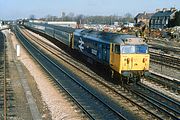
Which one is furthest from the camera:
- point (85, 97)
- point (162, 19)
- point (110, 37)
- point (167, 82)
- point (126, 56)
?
point (162, 19)

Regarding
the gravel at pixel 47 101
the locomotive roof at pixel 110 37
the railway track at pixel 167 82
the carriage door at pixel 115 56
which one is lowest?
the gravel at pixel 47 101

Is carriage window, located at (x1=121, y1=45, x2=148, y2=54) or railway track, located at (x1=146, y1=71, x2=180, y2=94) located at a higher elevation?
carriage window, located at (x1=121, y1=45, x2=148, y2=54)

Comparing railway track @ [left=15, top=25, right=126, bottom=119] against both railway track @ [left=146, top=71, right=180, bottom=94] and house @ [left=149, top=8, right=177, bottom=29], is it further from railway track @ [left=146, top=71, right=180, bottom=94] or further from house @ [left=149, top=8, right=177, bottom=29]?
house @ [left=149, top=8, right=177, bottom=29]

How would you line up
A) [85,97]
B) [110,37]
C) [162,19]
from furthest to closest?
1. [162,19]
2. [110,37]
3. [85,97]

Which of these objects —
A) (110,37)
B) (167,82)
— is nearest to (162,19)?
(167,82)

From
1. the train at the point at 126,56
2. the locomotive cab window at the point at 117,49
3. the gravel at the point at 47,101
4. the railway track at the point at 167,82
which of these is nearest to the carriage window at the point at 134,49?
the train at the point at 126,56

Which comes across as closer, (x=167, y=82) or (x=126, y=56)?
(x=126, y=56)

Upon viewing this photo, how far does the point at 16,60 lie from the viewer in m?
34.4

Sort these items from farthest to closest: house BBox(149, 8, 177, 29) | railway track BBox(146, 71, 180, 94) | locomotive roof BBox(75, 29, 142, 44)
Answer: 1. house BBox(149, 8, 177, 29)
2. locomotive roof BBox(75, 29, 142, 44)
3. railway track BBox(146, 71, 180, 94)

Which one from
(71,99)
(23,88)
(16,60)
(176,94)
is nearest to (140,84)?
(176,94)

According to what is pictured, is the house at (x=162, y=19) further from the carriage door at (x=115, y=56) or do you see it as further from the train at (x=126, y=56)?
the carriage door at (x=115, y=56)

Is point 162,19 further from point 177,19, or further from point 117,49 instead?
point 117,49

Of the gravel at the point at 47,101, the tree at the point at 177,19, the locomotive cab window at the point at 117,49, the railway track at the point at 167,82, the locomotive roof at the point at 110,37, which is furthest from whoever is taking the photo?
the tree at the point at 177,19

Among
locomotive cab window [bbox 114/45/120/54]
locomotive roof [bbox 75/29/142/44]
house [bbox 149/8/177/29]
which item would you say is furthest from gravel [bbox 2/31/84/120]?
house [bbox 149/8/177/29]
